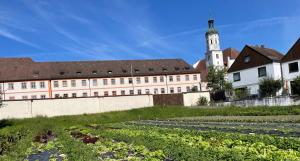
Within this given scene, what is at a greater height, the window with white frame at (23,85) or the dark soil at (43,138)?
the window with white frame at (23,85)

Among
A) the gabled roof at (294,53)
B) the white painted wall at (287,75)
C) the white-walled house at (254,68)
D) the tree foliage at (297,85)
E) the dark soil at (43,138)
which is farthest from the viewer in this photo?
the white-walled house at (254,68)

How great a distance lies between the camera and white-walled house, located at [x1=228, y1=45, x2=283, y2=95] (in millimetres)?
50625

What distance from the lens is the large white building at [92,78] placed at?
70250 millimetres

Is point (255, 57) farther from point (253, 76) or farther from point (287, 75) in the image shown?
point (287, 75)

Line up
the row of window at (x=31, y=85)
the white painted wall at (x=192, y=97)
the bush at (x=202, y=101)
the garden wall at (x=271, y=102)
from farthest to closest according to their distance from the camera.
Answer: the row of window at (x=31, y=85)
the white painted wall at (x=192, y=97)
the bush at (x=202, y=101)
the garden wall at (x=271, y=102)

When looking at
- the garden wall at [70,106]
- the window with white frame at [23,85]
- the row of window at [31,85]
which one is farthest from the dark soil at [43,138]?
the window with white frame at [23,85]

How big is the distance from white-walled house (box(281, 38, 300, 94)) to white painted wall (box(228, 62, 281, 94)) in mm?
852


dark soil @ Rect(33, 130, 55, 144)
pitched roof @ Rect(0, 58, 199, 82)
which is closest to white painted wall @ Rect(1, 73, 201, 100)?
pitched roof @ Rect(0, 58, 199, 82)

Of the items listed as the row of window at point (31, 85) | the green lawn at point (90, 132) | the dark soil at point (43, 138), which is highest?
the row of window at point (31, 85)

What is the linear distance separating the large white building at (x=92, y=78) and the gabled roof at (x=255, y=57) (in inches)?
847

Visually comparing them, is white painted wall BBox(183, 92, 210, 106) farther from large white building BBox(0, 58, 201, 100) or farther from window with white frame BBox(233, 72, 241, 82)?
large white building BBox(0, 58, 201, 100)

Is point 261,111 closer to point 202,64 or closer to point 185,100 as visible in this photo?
point 185,100

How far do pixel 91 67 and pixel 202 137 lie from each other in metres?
60.4

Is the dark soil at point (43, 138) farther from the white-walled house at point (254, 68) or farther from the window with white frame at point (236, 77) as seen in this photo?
the window with white frame at point (236, 77)
